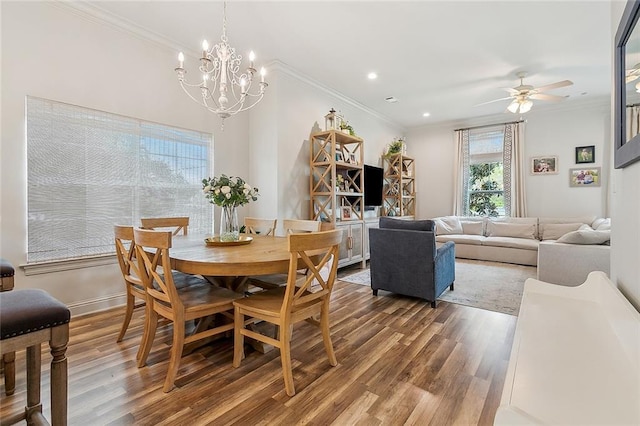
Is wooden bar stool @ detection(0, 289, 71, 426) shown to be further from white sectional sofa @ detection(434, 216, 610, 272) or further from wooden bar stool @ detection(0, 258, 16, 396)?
white sectional sofa @ detection(434, 216, 610, 272)

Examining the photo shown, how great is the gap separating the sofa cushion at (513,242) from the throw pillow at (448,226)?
66cm

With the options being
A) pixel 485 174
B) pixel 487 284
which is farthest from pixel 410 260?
pixel 485 174

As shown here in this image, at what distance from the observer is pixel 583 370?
0.80 m

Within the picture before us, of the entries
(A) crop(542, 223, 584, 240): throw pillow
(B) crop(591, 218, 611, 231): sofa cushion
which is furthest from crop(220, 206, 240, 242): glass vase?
(A) crop(542, 223, 584, 240): throw pillow

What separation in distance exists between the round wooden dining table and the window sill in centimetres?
113

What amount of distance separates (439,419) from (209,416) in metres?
1.17

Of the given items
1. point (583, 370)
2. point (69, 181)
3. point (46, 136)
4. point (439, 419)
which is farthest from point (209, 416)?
point (46, 136)

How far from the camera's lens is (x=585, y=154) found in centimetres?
541

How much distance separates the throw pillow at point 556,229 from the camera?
5.02 metres

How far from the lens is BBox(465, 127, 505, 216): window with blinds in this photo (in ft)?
20.5

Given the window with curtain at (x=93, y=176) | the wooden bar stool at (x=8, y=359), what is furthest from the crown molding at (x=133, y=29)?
the wooden bar stool at (x=8, y=359)

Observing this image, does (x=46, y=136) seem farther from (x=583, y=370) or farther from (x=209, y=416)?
(x=583, y=370)

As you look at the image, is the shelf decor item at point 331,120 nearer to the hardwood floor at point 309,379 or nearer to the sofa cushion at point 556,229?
the hardwood floor at point 309,379

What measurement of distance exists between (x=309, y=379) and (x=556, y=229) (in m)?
5.42
